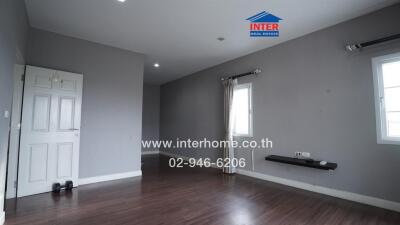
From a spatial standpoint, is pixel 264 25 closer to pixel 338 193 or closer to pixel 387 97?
pixel 387 97

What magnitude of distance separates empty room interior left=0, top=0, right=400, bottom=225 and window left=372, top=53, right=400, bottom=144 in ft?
0.05

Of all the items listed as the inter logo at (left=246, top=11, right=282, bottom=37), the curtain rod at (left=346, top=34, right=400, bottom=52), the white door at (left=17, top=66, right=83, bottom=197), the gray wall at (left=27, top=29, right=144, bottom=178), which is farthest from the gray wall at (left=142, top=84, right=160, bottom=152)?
the curtain rod at (left=346, top=34, right=400, bottom=52)

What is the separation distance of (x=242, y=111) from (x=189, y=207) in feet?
9.04

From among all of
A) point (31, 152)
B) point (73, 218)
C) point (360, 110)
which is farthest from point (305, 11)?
point (31, 152)

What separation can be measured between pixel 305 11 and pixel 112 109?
4068mm

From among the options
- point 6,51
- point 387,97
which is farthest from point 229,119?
point 6,51

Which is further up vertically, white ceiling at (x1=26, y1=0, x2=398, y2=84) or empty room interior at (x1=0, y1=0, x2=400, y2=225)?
white ceiling at (x1=26, y1=0, x2=398, y2=84)

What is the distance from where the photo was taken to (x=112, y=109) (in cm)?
433

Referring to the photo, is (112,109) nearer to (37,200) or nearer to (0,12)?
(37,200)

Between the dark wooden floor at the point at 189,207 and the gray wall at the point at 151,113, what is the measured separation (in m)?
4.21

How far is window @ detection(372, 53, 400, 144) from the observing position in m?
2.77

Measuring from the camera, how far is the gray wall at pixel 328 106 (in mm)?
2891

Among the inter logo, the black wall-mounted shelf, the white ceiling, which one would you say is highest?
the inter logo

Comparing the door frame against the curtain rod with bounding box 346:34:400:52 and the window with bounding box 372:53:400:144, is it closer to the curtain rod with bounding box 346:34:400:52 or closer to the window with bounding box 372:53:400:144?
the curtain rod with bounding box 346:34:400:52
